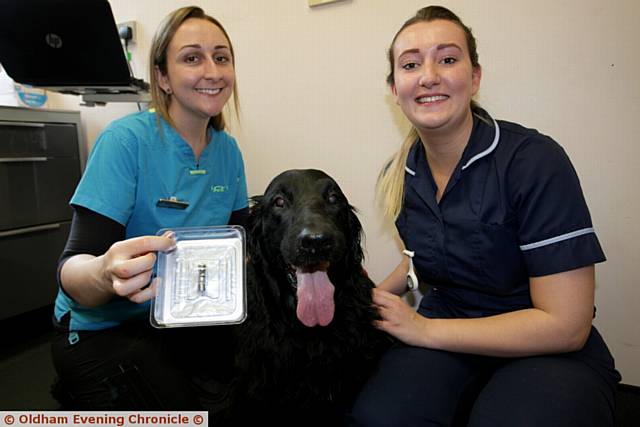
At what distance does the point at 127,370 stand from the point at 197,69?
946mm

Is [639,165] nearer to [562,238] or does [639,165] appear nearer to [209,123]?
[562,238]

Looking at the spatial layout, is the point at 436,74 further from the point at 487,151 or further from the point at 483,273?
the point at 483,273

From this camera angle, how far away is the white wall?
1473mm

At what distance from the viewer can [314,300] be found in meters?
1.09

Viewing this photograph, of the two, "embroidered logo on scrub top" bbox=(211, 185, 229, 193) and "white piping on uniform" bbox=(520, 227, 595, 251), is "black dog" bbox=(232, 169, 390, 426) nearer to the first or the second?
"embroidered logo on scrub top" bbox=(211, 185, 229, 193)

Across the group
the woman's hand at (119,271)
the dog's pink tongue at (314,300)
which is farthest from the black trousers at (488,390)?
the woman's hand at (119,271)

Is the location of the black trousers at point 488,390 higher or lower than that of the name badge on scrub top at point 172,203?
lower

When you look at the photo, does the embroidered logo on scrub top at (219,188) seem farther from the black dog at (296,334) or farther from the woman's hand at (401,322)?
the woman's hand at (401,322)

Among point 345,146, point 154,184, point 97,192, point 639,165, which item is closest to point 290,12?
point 345,146

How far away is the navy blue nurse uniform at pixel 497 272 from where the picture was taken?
0.97 meters

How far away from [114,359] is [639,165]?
6.05 feet

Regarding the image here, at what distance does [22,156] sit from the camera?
220 cm

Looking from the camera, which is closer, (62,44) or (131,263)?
(131,263)

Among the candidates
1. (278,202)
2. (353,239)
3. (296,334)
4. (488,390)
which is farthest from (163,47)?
(488,390)
